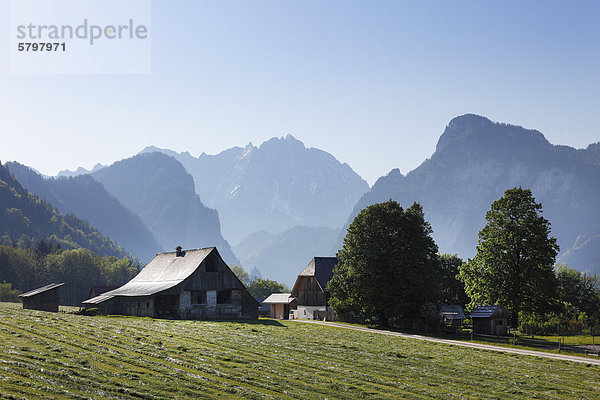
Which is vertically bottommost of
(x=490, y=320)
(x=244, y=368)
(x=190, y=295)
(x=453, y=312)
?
(x=453, y=312)

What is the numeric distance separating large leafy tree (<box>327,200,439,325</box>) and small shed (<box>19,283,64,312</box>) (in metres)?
44.3

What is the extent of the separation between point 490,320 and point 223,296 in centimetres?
3688

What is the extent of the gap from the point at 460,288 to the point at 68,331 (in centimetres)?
8354

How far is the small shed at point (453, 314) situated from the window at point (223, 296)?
138 ft

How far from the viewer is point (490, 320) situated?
78875 mm

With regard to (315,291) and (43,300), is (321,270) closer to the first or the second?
(315,291)

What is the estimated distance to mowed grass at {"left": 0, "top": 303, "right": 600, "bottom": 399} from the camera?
84.7 ft

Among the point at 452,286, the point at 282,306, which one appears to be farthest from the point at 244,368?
the point at 282,306

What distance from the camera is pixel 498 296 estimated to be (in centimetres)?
7856

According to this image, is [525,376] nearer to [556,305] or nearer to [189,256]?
[556,305]

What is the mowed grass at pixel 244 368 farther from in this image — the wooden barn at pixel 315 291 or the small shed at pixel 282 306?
the small shed at pixel 282 306

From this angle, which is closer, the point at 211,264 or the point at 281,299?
the point at 211,264

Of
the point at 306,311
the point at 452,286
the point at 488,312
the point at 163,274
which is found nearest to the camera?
the point at 488,312

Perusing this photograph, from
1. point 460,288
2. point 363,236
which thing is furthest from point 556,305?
point 460,288
